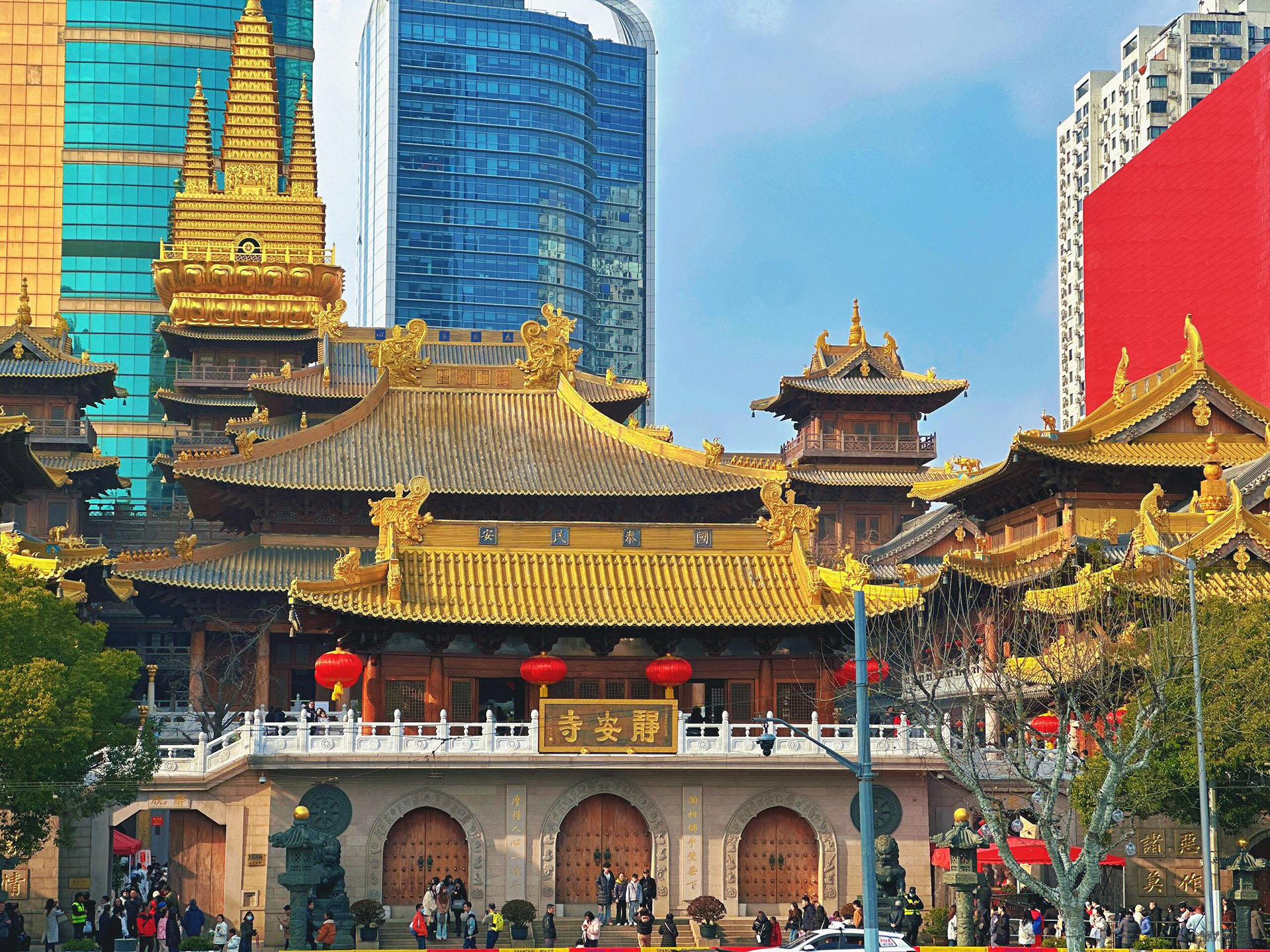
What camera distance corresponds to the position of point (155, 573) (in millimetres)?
59000

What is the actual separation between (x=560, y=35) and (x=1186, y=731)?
125425 mm

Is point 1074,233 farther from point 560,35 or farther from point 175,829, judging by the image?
point 175,829

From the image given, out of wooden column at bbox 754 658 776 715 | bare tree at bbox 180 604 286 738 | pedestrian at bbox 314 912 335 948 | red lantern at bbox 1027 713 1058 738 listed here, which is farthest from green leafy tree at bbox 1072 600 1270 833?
bare tree at bbox 180 604 286 738

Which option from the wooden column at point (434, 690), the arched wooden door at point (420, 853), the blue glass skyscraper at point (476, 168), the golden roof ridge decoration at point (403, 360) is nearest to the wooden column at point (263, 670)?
the golden roof ridge decoration at point (403, 360)

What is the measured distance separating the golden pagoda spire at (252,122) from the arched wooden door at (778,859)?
51840 millimetres

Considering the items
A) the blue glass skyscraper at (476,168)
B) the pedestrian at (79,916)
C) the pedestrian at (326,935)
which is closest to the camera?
the pedestrian at (326,935)

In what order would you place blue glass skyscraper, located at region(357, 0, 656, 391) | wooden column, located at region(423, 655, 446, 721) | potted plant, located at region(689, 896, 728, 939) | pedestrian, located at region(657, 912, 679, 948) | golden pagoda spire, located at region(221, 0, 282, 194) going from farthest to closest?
blue glass skyscraper, located at region(357, 0, 656, 391), golden pagoda spire, located at region(221, 0, 282, 194), wooden column, located at region(423, 655, 446, 721), potted plant, located at region(689, 896, 728, 939), pedestrian, located at region(657, 912, 679, 948)

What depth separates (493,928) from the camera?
4184 centimetres

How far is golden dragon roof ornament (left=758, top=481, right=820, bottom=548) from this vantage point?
5159cm

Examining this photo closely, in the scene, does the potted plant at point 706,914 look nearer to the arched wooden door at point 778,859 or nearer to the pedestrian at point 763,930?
the pedestrian at point 763,930

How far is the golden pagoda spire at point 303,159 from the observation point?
3637 inches

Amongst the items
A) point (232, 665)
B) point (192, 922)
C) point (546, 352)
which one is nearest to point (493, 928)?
point (192, 922)

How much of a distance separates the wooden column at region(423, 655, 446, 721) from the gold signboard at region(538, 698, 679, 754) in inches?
156

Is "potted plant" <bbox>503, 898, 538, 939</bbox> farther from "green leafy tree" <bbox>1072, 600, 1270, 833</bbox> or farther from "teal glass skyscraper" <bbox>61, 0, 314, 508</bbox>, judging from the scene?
"teal glass skyscraper" <bbox>61, 0, 314, 508</bbox>
